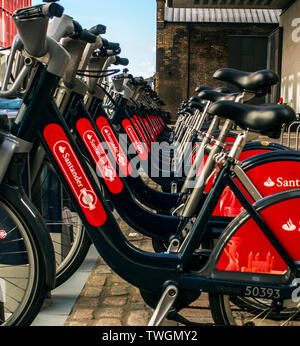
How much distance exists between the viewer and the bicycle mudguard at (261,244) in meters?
1.96

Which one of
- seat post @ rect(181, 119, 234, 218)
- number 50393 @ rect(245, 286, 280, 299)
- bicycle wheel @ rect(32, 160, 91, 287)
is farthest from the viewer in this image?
bicycle wheel @ rect(32, 160, 91, 287)

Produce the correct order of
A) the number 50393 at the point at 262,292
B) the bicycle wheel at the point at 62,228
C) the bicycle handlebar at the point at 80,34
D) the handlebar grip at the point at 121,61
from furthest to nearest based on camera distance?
the handlebar grip at the point at 121,61
the bicycle wheel at the point at 62,228
the bicycle handlebar at the point at 80,34
the number 50393 at the point at 262,292

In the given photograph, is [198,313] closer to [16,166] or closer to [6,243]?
[6,243]

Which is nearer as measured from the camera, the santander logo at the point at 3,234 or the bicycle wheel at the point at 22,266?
the bicycle wheel at the point at 22,266

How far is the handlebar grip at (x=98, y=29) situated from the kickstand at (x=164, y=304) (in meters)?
1.43

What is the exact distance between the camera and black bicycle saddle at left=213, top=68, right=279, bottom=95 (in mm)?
2078

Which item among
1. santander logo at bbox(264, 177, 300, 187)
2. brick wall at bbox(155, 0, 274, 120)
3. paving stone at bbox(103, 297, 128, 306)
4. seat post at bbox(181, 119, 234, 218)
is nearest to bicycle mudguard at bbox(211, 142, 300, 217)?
santander logo at bbox(264, 177, 300, 187)

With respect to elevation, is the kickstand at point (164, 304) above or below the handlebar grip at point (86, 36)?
below

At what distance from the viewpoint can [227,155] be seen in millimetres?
1971

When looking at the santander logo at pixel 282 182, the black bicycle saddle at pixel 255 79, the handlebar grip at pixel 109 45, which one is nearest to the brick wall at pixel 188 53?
the handlebar grip at pixel 109 45

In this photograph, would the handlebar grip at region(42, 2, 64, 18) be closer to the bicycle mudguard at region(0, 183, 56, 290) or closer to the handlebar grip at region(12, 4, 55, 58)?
the handlebar grip at region(12, 4, 55, 58)

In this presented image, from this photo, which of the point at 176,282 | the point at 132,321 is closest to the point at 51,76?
the point at 176,282

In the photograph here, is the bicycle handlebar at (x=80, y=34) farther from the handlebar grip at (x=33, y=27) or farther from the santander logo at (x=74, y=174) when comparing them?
the santander logo at (x=74, y=174)

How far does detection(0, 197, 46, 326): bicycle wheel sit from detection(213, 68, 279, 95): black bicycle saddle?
120 centimetres
